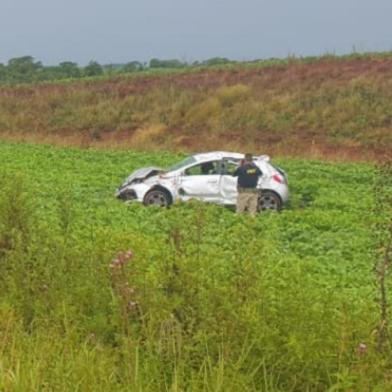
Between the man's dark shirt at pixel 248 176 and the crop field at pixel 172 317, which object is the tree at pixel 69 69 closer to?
the man's dark shirt at pixel 248 176

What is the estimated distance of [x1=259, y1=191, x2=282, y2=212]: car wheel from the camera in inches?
663

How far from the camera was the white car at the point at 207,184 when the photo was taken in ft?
55.4

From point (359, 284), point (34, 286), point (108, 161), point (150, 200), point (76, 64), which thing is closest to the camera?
point (34, 286)

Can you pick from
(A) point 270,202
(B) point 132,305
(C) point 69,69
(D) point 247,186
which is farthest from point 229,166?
(C) point 69,69

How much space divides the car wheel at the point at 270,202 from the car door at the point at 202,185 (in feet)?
3.36

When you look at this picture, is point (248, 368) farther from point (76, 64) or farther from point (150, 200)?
point (76, 64)

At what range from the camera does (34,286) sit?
586 cm

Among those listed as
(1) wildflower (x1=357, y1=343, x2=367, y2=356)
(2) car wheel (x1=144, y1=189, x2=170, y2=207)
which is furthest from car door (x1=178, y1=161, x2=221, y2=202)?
A: (1) wildflower (x1=357, y1=343, x2=367, y2=356)

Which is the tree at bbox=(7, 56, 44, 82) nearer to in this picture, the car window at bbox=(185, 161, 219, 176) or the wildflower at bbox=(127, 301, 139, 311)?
the car window at bbox=(185, 161, 219, 176)

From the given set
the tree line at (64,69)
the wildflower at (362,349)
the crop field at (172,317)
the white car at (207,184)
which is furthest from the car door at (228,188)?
the tree line at (64,69)

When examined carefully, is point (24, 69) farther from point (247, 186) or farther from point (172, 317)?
point (172, 317)

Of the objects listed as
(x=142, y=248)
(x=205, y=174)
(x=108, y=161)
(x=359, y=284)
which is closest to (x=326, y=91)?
(x=108, y=161)

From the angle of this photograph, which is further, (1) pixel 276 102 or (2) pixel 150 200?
(1) pixel 276 102

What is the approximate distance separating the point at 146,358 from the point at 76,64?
65723mm
